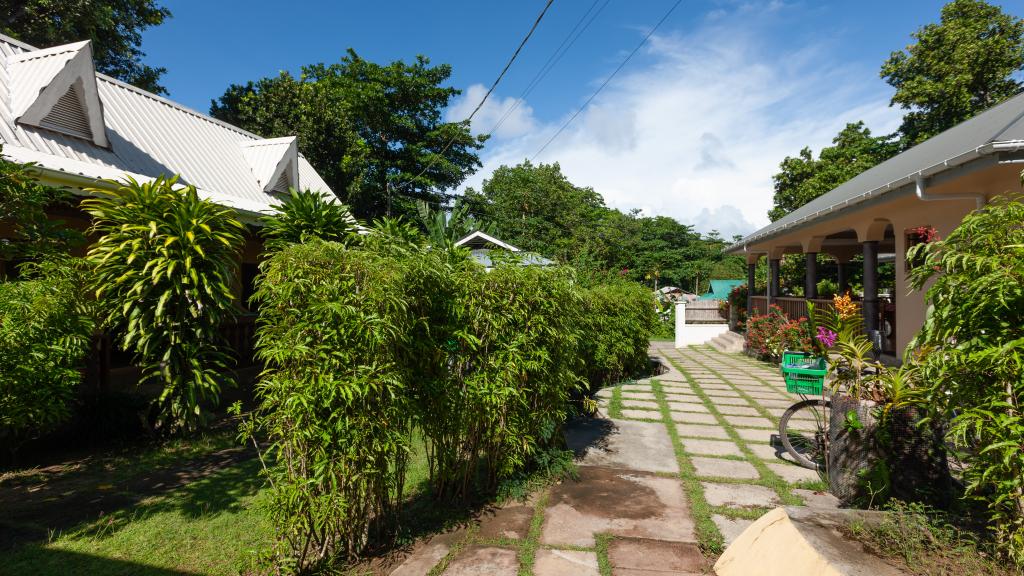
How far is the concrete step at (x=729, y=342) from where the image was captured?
44.2 ft

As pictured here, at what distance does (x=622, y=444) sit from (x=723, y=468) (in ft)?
3.46

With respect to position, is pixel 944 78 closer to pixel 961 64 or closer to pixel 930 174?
pixel 961 64

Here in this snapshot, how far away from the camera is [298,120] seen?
19.3 m

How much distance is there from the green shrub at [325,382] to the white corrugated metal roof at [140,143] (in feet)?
15.1

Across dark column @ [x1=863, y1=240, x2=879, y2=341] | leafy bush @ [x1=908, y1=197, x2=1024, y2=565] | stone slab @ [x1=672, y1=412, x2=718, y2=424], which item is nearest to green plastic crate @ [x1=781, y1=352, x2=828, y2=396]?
stone slab @ [x1=672, y1=412, x2=718, y2=424]

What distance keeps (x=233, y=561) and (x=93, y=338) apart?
4.38 m

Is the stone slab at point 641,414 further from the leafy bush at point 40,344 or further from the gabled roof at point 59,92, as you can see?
the gabled roof at point 59,92

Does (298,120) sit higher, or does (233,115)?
(233,115)

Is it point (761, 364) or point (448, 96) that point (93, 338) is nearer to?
point (761, 364)

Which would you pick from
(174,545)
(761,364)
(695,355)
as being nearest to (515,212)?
(695,355)

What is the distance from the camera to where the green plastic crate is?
169 inches

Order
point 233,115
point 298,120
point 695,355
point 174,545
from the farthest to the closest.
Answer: point 233,115
point 298,120
point 695,355
point 174,545

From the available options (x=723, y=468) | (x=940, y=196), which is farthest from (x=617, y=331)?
(x=940, y=196)

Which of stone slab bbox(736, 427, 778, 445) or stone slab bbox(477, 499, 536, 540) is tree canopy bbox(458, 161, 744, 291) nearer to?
stone slab bbox(736, 427, 778, 445)
